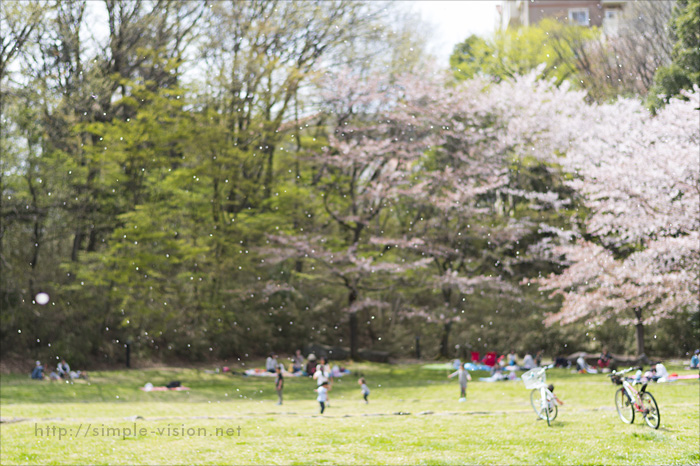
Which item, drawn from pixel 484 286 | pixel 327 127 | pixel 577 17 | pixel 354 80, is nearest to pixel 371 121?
pixel 354 80

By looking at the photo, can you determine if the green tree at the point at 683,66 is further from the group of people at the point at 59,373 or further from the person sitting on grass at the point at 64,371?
the person sitting on grass at the point at 64,371

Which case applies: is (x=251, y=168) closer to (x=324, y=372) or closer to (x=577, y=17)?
(x=324, y=372)

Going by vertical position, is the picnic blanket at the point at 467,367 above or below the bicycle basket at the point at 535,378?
below

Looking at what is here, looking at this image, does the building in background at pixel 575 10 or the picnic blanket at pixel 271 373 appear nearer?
the picnic blanket at pixel 271 373

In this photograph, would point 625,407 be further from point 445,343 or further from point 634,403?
point 445,343

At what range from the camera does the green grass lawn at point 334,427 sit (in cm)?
1056

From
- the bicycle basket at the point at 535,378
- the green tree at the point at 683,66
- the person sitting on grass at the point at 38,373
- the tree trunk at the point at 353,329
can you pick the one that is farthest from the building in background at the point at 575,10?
the bicycle basket at the point at 535,378

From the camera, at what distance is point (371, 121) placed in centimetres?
3186

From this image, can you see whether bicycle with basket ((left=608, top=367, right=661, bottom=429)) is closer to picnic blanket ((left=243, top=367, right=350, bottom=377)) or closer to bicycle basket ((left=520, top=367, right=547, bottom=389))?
bicycle basket ((left=520, top=367, right=547, bottom=389))

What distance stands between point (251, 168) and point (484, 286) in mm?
11560

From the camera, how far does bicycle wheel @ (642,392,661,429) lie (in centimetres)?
1185

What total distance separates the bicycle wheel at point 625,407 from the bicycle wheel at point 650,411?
13.8 inches

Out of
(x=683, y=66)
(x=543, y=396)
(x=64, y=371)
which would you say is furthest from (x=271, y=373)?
(x=683, y=66)

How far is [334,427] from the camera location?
1342 centimetres
